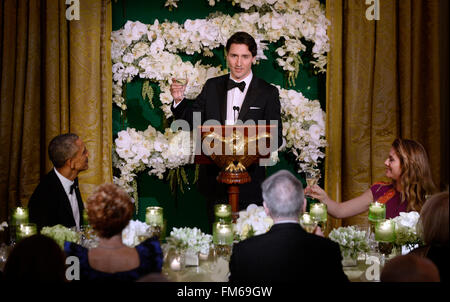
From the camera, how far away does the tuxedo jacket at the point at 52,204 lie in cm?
346

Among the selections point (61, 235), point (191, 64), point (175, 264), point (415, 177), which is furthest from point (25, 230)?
point (191, 64)

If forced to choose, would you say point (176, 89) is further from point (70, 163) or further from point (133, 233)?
point (133, 233)

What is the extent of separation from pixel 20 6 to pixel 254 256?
3.76 meters

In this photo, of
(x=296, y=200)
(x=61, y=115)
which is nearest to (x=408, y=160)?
(x=296, y=200)

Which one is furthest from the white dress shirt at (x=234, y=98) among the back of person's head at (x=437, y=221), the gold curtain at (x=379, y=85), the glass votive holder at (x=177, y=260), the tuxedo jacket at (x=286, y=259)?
the back of person's head at (x=437, y=221)

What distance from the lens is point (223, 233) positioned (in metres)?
2.71

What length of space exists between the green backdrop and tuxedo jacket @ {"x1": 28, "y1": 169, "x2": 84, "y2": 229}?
5.75ft

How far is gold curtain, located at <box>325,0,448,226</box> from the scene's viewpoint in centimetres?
499

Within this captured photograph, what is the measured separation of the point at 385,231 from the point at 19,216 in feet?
6.69

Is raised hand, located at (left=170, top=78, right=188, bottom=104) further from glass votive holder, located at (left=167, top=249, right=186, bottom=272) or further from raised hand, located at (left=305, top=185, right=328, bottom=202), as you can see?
glass votive holder, located at (left=167, top=249, right=186, bottom=272)

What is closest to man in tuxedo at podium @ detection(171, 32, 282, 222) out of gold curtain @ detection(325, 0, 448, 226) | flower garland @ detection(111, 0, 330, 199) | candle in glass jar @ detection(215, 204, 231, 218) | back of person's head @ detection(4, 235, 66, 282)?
flower garland @ detection(111, 0, 330, 199)

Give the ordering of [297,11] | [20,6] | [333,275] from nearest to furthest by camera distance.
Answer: [333,275] → [20,6] → [297,11]

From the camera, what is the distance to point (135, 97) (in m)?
5.29
